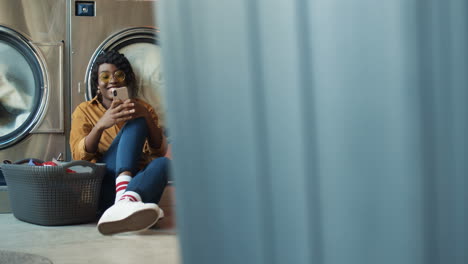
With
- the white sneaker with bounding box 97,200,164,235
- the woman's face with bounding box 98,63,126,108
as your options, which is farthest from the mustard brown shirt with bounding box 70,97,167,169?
the white sneaker with bounding box 97,200,164,235

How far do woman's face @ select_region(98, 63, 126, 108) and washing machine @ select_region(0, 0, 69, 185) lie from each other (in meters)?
0.26

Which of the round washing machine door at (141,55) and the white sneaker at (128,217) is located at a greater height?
the round washing machine door at (141,55)

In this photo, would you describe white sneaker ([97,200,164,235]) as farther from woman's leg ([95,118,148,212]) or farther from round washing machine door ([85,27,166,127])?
round washing machine door ([85,27,166,127])

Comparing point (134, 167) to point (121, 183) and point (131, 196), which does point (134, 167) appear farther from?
point (131, 196)

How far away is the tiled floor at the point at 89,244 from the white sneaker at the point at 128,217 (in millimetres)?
30

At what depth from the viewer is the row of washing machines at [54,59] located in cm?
236

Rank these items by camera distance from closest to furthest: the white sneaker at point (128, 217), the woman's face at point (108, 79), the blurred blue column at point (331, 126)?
the blurred blue column at point (331, 126) → the white sneaker at point (128, 217) → the woman's face at point (108, 79)

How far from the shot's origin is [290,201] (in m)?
0.33

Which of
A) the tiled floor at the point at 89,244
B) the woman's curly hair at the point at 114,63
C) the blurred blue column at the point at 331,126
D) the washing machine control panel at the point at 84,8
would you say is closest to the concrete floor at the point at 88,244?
the tiled floor at the point at 89,244

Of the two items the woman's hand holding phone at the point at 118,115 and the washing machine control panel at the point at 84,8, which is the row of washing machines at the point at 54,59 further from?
the woman's hand holding phone at the point at 118,115

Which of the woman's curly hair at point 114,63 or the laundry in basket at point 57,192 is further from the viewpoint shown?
the woman's curly hair at point 114,63

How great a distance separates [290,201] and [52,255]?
116 cm

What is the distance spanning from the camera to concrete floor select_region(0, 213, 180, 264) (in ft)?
4.27

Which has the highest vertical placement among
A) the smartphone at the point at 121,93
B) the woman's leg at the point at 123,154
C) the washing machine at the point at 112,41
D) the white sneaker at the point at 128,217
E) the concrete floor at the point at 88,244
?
the washing machine at the point at 112,41
